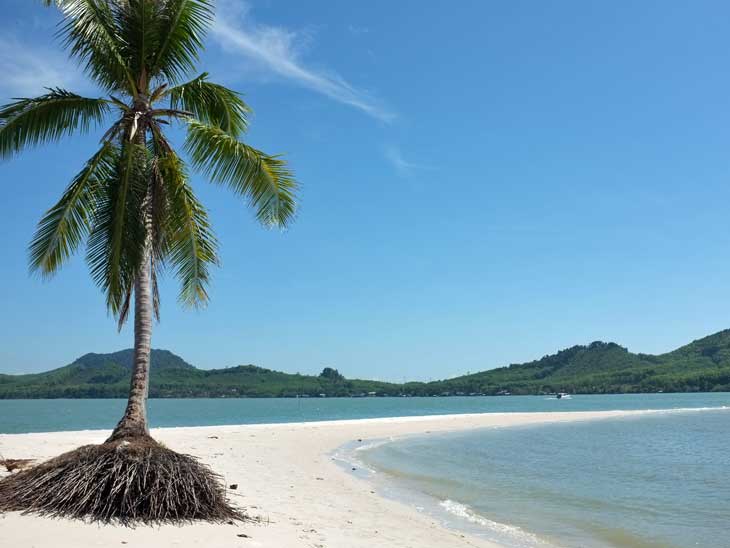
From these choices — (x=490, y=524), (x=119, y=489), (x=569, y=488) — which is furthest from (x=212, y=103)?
(x=569, y=488)

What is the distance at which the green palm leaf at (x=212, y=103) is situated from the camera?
12.4m

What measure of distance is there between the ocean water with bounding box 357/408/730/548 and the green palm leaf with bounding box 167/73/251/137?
914 cm

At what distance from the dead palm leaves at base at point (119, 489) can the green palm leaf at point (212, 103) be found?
6.62 m

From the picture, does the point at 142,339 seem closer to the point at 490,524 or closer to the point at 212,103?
the point at 212,103

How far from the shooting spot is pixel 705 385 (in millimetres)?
165875

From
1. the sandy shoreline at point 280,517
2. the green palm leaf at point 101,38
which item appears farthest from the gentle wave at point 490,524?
the green palm leaf at point 101,38

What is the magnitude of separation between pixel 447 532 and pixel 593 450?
21.2 meters

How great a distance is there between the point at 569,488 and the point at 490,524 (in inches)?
260

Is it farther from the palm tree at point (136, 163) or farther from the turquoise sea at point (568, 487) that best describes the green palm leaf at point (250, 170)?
the turquoise sea at point (568, 487)

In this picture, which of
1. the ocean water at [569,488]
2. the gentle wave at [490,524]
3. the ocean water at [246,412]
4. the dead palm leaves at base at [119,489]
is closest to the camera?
the dead palm leaves at base at [119,489]

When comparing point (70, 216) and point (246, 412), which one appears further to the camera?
point (246, 412)

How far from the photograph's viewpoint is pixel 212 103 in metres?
12.8

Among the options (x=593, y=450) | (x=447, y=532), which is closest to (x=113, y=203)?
(x=447, y=532)

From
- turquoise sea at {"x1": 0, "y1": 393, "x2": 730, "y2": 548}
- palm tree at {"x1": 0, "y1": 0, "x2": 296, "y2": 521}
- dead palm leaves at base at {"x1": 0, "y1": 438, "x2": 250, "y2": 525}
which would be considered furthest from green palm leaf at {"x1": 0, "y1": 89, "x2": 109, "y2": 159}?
turquoise sea at {"x1": 0, "y1": 393, "x2": 730, "y2": 548}
